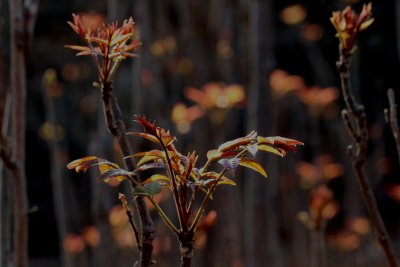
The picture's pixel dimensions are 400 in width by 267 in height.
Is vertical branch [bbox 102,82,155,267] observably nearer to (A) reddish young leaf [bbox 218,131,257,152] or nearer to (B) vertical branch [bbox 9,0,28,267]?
(A) reddish young leaf [bbox 218,131,257,152]

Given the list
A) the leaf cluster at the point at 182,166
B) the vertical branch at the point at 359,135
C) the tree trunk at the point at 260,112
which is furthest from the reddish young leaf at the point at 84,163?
the tree trunk at the point at 260,112

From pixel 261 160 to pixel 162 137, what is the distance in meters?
1.42

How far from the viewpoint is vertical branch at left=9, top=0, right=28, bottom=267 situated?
0.97 m

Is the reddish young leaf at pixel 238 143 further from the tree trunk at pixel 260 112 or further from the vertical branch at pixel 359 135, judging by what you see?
the tree trunk at pixel 260 112

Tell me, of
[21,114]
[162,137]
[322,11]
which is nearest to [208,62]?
[322,11]

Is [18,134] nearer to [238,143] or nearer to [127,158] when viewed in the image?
[127,158]

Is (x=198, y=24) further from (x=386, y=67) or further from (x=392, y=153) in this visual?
(x=392, y=153)

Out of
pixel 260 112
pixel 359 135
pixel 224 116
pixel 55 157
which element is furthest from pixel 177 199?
pixel 55 157

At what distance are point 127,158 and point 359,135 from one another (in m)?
0.29

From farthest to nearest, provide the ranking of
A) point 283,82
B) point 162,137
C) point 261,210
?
point 283,82 → point 261,210 → point 162,137

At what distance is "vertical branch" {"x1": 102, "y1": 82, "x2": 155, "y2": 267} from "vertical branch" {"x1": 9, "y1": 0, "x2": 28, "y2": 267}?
0.35 metres

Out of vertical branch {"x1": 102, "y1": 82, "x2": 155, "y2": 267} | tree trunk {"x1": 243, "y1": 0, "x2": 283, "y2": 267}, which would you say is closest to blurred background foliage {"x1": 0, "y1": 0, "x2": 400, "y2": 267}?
tree trunk {"x1": 243, "y1": 0, "x2": 283, "y2": 267}

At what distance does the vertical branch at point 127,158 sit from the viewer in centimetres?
61

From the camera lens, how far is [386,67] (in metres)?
4.62
